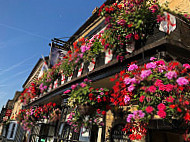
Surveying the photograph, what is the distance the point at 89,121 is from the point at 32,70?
1647cm

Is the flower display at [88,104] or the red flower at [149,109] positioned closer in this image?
the red flower at [149,109]

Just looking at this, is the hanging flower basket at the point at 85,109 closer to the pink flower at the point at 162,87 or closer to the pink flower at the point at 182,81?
the pink flower at the point at 162,87

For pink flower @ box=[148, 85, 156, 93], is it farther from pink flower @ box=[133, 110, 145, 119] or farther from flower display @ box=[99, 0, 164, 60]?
flower display @ box=[99, 0, 164, 60]

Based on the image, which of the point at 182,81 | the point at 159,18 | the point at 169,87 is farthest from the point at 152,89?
the point at 159,18

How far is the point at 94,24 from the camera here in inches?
348

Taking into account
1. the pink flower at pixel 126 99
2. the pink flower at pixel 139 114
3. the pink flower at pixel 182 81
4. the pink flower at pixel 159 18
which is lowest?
the pink flower at pixel 139 114

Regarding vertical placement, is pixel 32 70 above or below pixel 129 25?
above

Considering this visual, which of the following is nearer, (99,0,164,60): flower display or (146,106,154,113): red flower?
(146,106,154,113): red flower

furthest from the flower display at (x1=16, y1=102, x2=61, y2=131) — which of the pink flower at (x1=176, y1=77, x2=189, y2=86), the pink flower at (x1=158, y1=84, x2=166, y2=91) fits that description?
the pink flower at (x1=176, y1=77, x2=189, y2=86)

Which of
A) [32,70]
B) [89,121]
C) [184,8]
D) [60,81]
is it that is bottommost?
[89,121]

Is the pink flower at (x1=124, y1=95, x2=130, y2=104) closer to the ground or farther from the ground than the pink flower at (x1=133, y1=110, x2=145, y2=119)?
farther from the ground

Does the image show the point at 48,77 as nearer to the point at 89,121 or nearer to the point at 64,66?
the point at 64,66

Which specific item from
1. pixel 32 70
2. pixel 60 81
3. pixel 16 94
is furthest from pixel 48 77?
pixel 16 94

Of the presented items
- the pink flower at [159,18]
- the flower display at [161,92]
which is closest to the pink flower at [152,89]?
the flower display at [161,92]
